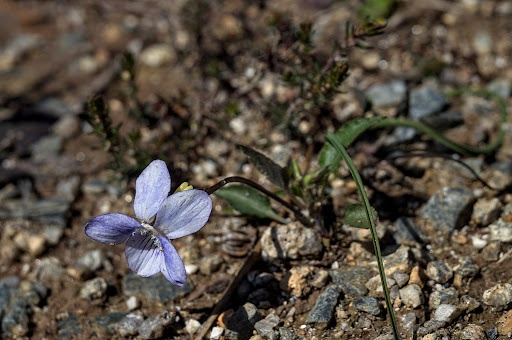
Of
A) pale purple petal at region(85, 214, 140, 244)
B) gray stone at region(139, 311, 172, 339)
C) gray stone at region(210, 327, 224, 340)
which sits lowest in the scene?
gray stone at region(139, 311, 172, 339)

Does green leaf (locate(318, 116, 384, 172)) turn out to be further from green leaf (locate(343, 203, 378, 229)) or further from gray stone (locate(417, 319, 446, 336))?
gray stone (locate(417, 319, 446, 336))

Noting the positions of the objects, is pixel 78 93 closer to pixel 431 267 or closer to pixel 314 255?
pixel 314 255

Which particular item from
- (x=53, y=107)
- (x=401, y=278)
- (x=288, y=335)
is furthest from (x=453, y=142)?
(x=53, y=107)

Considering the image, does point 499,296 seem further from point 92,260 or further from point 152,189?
point 92,260

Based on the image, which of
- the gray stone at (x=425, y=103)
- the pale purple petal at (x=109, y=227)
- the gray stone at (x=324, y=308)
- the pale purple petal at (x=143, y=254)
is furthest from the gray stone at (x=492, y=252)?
the pale purple petal at (x=109, y=227)

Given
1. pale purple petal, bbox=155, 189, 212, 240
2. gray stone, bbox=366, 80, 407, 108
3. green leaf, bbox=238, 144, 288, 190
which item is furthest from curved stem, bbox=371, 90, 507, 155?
pale purple petal, bbox=155, 189, 212, 240

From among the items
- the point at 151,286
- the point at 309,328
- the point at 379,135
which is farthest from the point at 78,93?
the point at 309,328

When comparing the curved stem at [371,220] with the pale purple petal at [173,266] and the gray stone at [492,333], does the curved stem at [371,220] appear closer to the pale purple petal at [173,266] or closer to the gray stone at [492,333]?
the gray stone at [492,333]
